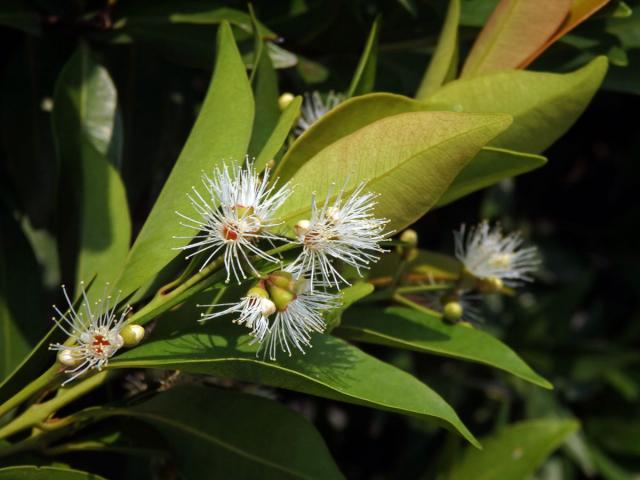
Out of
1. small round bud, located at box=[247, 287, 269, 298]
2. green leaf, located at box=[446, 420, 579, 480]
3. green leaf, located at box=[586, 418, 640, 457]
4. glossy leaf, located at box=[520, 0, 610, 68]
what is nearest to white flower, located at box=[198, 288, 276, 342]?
small round bud, located at box=[247, 287, 269, 298]

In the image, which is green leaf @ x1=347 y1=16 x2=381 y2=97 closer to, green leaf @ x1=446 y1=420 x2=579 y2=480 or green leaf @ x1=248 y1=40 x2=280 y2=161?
green leaf @ x1=248 y1=40 x2=280 y2=161

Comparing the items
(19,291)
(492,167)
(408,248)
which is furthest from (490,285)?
(19,291)

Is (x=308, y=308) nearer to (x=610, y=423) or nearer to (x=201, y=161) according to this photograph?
(x=201, y=161)

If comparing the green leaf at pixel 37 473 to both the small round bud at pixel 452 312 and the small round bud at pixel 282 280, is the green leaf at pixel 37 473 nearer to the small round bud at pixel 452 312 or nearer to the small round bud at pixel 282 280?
the small round bud at pixel 282 280

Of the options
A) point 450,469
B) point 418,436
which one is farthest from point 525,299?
point 450,469

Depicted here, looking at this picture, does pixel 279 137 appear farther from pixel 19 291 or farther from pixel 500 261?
pixel 19 291

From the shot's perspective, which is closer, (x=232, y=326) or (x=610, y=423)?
(x=232, y=326)

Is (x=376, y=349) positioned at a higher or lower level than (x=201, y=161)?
lower
